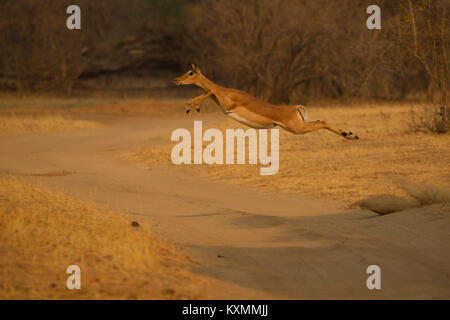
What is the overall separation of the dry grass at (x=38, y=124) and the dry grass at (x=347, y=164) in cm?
588

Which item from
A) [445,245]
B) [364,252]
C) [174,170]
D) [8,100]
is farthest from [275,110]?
[8,100]

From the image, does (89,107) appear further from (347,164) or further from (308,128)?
(308,128)

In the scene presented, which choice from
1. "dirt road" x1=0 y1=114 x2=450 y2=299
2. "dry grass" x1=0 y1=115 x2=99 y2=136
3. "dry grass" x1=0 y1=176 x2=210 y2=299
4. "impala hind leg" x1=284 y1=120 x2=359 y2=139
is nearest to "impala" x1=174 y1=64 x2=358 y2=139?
"impala hind leg" x1=284 y1=120 x2=359 y2=139

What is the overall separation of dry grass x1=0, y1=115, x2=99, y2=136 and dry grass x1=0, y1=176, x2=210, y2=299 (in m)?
14.7

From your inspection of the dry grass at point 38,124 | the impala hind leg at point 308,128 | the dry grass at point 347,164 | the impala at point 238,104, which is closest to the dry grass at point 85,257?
the impala at point 238,104

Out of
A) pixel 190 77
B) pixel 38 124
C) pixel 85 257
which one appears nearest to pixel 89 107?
pixel 38 124

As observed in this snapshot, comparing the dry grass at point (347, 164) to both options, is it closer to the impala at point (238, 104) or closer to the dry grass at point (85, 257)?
the impala at point (238, 104)

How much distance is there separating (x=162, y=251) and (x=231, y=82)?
33.7 m

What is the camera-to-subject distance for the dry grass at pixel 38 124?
78.1ft

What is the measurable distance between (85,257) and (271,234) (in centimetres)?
314

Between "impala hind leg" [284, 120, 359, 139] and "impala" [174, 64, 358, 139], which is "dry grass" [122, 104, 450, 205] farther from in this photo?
"impala" [174, 64, 358, 139]
